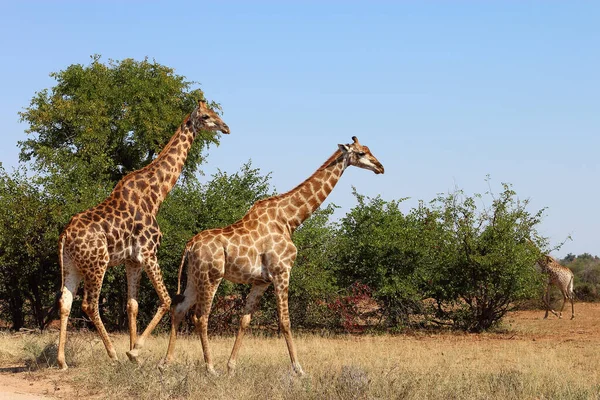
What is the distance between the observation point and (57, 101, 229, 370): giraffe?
40.3 feet

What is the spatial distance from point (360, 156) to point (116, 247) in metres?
4.18

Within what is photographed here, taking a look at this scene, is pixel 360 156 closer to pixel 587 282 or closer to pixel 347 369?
pixel 347 369

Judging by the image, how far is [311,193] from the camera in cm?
1271

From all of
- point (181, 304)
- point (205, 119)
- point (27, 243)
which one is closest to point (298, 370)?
point (181, 304)

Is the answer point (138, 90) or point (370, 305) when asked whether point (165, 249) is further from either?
point (138, 90)

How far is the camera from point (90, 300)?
12484 millimetres

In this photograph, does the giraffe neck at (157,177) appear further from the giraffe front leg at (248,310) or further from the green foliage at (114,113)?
Answer: the green foliage at (114,113)

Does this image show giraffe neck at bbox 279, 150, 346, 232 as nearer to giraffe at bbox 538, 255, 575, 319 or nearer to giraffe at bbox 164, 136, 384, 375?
giraffe at bbox 164, 136, 384, 375

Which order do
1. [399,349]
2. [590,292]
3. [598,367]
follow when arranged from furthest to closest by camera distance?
[590,292]
[399,349]
[598,367]

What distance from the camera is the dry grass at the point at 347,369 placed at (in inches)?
413

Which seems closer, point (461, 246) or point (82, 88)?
point (461, 246)

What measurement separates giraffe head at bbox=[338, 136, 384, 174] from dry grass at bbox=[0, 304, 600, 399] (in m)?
3.16

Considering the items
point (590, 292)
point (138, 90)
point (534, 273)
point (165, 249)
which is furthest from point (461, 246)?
point (590, 292)

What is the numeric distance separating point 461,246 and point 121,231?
12.4 meters
